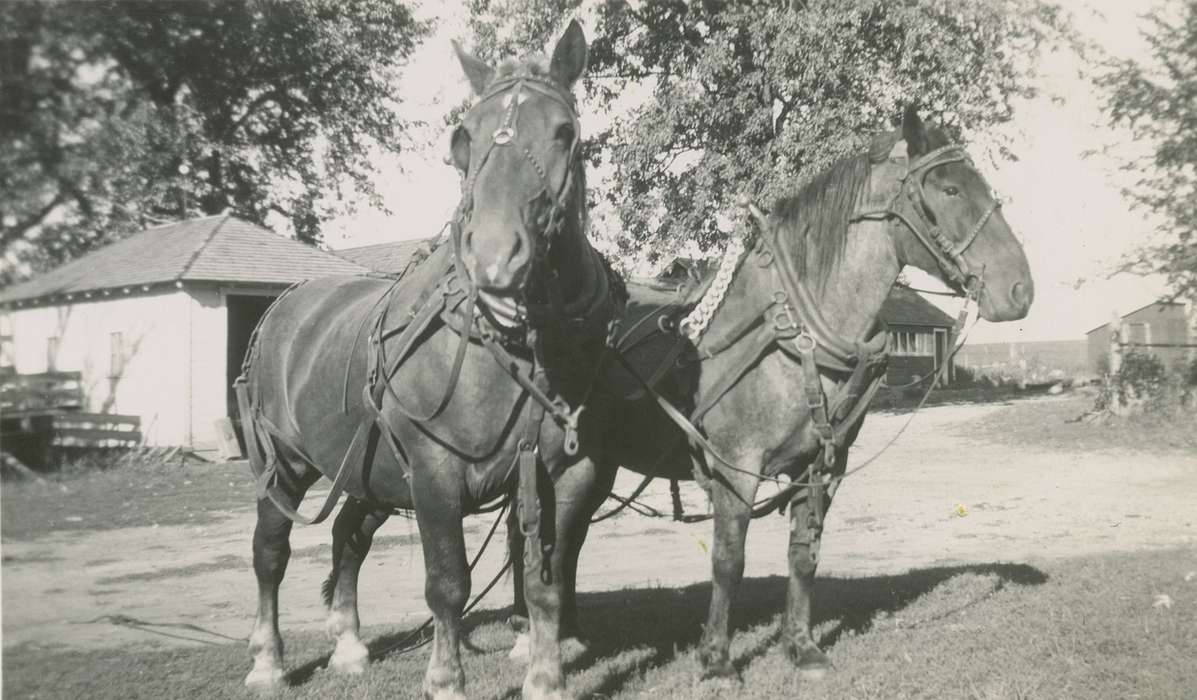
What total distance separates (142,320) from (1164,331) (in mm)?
6315

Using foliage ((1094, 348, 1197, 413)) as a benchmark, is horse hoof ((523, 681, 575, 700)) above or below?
below

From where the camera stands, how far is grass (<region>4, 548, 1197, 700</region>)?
386 cm

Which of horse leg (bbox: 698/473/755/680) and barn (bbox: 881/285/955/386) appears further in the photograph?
barn (bbox: 881/285/955/386)

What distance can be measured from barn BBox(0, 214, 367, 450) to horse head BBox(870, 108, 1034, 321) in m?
2.96

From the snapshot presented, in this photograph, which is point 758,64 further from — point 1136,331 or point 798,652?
point 798,652

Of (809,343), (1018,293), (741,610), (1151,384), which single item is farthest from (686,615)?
(1151,384)

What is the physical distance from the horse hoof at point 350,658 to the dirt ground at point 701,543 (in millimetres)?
830

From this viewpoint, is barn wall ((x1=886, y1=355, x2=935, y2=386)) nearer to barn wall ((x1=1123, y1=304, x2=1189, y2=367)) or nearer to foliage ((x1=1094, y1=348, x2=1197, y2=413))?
foliage ((x1=1094, y1=348, x2=1197, y2=413))

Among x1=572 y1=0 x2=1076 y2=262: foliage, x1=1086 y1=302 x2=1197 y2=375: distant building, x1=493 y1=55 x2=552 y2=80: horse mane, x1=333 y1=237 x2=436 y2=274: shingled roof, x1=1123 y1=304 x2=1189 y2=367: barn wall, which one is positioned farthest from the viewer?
x1=333 y1=237 x2=436 y2=274: shingled roof

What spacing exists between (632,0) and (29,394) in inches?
170

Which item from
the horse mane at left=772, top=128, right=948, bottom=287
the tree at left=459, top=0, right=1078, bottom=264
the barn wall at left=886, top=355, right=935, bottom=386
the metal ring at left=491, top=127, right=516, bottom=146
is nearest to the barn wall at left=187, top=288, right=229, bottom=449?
the metal ring at left=491, top=127, right=516, bottom=146

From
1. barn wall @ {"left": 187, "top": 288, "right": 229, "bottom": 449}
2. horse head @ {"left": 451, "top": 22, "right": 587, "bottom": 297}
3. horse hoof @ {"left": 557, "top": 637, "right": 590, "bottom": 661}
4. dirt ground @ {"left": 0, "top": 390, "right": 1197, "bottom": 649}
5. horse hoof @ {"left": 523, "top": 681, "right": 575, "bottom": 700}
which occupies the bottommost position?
dirt ground @ {"left": 0, "top": 390, "right": 1197, "bottom": 649}

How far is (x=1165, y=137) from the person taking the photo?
4766mm

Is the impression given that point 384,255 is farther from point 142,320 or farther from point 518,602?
point 142,320
